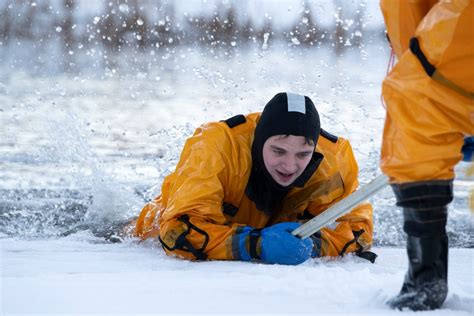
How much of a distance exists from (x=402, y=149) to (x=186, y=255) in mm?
1692

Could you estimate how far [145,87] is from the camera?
40.0ft

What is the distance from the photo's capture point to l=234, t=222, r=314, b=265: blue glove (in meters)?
3.35

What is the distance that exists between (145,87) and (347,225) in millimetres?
8718

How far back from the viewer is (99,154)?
7289 mm

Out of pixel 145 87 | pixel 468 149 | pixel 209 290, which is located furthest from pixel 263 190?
pixel 145 87

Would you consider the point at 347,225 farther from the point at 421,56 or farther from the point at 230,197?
the point at 421,56

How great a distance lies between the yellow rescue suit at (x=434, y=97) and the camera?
2.08 metres

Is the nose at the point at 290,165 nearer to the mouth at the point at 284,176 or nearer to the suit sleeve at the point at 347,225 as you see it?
the mouth at the point at 284,176

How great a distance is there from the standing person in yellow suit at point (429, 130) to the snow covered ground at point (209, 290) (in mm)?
121

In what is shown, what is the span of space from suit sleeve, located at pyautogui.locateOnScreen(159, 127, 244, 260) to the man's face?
0.21 m

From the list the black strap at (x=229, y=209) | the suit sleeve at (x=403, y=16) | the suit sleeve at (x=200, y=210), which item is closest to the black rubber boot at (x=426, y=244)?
the suit sleeve at (x=403, y=16)

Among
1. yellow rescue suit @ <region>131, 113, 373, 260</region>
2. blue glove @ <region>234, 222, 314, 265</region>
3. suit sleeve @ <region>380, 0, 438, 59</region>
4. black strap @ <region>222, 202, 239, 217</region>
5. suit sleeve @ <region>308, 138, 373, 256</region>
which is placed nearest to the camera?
suit sleeve @ <region>380, 0, 438, 59</region>

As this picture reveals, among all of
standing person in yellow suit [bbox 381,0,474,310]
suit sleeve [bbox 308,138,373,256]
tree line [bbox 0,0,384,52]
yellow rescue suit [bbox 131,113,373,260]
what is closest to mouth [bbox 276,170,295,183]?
yellow rescue suit [bbox 131,113,373,260]

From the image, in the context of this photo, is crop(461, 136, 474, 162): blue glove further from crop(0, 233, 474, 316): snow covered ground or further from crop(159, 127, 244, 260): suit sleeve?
crop(159, 127, 244, 260): suit sleeve
